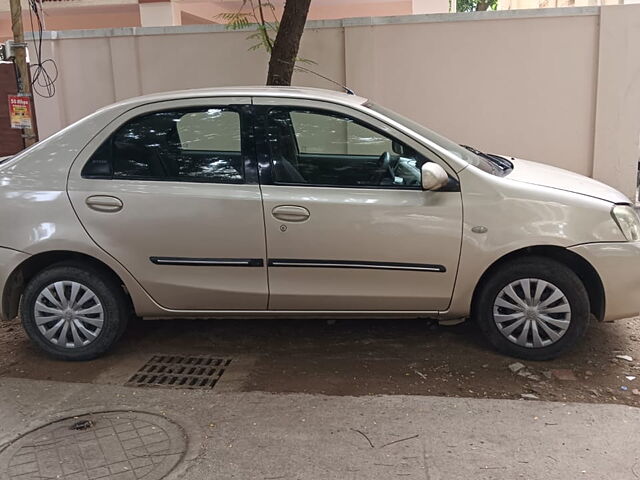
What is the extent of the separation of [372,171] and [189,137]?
1.27 m

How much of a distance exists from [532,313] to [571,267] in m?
0.41

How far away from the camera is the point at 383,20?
341 inches

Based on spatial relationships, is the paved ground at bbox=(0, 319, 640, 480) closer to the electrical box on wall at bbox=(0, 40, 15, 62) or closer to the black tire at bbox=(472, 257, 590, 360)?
the black tire at bbox=(472, 257, 590, 360)

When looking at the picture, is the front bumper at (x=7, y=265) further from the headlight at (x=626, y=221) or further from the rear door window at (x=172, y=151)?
the headlight at (x=626, y=221)

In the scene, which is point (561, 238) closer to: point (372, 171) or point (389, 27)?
point (372, 171)

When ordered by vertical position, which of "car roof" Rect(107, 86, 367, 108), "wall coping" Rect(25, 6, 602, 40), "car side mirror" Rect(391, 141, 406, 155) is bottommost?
"car side mirror" Rect(391, 141, 406, 155)

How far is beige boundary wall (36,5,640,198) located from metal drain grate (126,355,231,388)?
216 inches

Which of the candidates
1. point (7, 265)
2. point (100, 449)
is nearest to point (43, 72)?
point (7, 265)

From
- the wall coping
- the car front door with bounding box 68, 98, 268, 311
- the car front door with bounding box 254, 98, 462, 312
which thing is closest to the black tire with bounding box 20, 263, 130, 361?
the car front door with bounding box 68, 98, 268, 311

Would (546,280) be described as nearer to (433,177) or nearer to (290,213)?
(433,177)

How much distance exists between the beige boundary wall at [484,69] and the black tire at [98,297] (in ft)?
17.7

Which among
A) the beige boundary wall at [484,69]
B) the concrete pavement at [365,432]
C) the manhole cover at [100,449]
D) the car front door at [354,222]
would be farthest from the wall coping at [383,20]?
the manhole cover at [100,449]

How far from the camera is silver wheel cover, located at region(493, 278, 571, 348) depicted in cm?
404

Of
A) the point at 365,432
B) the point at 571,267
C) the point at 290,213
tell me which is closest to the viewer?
the point at 365,432
